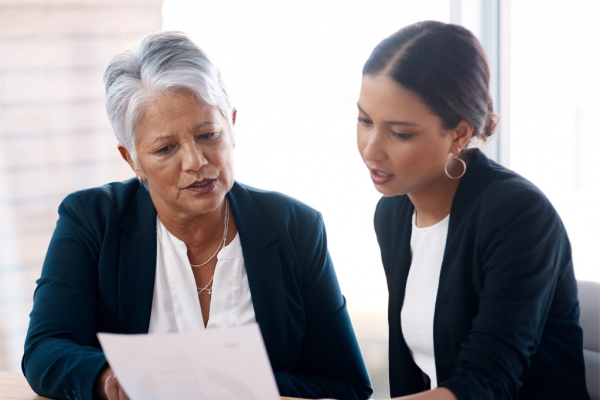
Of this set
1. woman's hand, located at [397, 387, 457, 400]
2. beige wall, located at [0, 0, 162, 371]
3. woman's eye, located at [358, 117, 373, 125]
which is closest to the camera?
woman's hand, located at [397, 387, 457, 400]

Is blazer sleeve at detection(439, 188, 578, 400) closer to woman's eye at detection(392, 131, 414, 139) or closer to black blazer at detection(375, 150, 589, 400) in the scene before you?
black blazer at detection(375, 150, 589, 400)

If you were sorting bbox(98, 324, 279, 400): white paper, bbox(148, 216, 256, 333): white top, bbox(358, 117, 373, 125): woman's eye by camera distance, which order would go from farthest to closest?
bbox(148, 216, 256, 333): white top < bbox(358, 117, 373, 125): woman's eye < bbox(98, 324, 279, 400): white paper

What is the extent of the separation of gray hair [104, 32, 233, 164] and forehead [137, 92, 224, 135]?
0.04 ft

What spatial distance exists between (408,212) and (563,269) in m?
0.37

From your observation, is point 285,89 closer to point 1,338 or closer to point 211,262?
point 211,262

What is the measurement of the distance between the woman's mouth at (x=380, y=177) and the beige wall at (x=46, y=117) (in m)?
1.44

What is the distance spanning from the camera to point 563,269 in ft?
3.57

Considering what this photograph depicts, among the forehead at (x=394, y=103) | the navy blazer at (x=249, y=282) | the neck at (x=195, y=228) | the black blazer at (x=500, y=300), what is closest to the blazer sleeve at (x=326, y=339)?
the navy blazer at (x=249, y=282)

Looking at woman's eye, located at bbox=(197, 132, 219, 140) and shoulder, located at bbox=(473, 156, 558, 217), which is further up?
woman's eye, located at bbox=(197, 132, 219, 140)

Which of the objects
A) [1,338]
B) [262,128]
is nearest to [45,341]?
[262,128]

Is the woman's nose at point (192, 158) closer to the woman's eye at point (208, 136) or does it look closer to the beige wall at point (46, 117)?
the woman's eye at point (208, 136)

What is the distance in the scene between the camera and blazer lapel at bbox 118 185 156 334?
128 centimetres

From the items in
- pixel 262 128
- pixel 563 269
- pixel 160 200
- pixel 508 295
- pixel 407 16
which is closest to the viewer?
pixel 508 295

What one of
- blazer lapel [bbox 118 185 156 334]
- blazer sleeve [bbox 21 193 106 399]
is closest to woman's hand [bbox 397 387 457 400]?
blazer sleeve [bbox 21 193 106 399]
